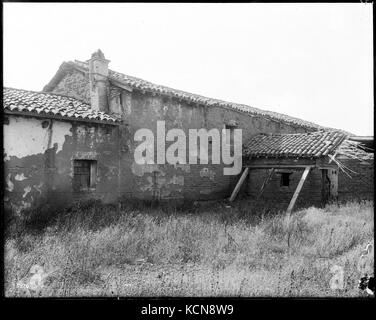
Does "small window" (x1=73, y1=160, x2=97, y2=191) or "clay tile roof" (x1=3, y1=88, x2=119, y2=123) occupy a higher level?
"clay tile roof" (x1=3, y1=88, x2=119, y2=123)

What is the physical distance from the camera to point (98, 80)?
10844mm

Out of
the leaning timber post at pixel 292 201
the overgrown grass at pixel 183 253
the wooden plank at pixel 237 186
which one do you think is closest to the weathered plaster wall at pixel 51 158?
the overgrown grass at pixel 183 253

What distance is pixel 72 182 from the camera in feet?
31.1

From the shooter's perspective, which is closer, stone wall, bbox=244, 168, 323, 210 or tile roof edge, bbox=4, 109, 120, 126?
tile roof edge, bbox=4, 109, 120, 126

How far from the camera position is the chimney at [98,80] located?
424 inches

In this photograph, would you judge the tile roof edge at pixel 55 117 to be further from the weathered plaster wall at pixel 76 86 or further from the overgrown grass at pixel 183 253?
the overgrown grass at pixel 183 253

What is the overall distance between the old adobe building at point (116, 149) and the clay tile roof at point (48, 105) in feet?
0.09

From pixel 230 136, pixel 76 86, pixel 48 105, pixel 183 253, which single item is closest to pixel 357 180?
pixel 230 136

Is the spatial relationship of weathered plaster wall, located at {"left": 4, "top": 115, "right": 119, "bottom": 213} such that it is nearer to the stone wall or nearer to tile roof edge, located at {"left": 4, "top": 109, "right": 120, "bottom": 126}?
tile roof edge, located at {"left": 4, "top": 109, "right": 120, "bottom": 126}

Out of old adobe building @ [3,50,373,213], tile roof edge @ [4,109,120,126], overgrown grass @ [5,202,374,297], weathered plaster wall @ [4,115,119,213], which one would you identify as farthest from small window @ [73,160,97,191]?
tile roof edge @ [4,109,120,126]

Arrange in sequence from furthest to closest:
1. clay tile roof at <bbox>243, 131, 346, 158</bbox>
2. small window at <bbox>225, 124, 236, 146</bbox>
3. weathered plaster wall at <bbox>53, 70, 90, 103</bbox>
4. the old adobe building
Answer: small window at <bbox>225, 124, 236, 146</bbox>, clay tile roof at <bbox>243, 131, 346, 158</bbox>, weathered plaster wall at <bbox>53, 70, 90, 103</bbox>, the old adobe building

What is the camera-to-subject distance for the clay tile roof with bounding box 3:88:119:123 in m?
8.34

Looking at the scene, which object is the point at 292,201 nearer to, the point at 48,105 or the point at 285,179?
the point at 285,179

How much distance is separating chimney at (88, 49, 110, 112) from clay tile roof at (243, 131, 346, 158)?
6244mm
